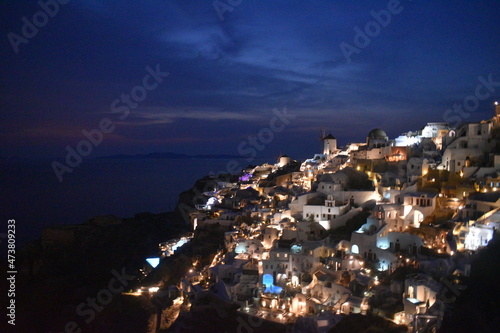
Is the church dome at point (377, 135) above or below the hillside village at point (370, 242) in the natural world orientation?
above

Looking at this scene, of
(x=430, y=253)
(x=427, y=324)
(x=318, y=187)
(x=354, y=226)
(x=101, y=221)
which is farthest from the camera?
(x=101, y=221)

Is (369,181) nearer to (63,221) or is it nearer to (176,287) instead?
(176,287)

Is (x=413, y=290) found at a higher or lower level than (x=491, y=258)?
lower

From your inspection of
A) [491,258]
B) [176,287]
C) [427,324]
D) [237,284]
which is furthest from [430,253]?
[176,287]

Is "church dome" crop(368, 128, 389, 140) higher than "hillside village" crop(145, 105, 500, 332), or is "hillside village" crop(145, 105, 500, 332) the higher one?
"church dome" crop(368, 128, 389, 140)

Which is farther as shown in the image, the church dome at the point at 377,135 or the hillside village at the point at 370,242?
the church dome at the point at 377,135

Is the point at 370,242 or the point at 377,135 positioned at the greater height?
the point at 377,135

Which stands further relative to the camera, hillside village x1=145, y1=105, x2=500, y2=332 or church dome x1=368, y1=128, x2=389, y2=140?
church dome x1=368, y1=128, x2=389, y2=140

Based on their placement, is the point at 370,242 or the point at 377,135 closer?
the point at 370,242
